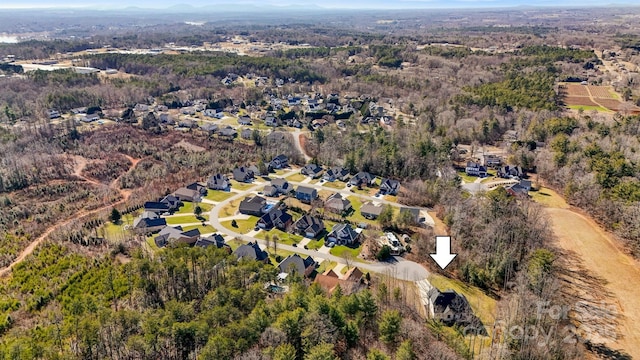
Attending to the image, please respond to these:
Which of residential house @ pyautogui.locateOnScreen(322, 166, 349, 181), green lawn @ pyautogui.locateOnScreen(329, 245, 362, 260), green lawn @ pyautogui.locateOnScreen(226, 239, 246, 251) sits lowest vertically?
green lawn @ pyautogui.locateOnScreen(329, 245, 362, 260)

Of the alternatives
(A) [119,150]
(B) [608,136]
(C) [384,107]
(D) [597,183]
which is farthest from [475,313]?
(C) [384,107]

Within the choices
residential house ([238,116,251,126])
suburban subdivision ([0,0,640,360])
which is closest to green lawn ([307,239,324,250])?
suburban subdivision ([0,0,640,360])

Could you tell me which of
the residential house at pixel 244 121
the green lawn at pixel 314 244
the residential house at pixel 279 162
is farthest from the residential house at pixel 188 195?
the residential house at pixel 244 121

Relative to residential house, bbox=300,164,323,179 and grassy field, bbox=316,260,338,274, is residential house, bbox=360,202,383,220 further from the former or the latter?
residential house, bbox=300,164,323,179

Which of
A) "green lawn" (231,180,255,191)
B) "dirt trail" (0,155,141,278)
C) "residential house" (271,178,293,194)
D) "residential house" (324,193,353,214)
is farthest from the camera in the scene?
"green lawn" (231,180,255,191)

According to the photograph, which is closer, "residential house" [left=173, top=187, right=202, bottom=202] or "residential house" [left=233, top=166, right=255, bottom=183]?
"residential house" [left=173, top=187, right=202, bottom=202]

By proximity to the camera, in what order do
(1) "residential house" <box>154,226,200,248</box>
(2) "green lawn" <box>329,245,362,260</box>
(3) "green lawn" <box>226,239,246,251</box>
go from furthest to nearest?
(3) "green lawn" <box>226,239,246,251</box>, (1) "residential house" <box>154,226,200,248</box>, (2) "green lawn" <box>329,245,362,260</box>

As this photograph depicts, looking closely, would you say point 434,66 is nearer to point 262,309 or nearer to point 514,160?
point 514,160
